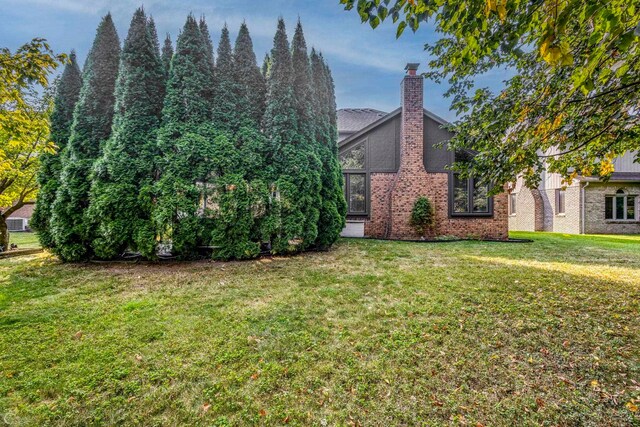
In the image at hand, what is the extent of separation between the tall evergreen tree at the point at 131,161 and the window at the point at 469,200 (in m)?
10.4

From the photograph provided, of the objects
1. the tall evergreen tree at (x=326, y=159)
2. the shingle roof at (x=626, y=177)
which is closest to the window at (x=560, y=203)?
the shingle roof at (x=626, y=177)

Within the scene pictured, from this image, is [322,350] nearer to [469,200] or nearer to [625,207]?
[469,200]

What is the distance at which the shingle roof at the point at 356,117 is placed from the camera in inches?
667

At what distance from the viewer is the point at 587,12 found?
1.64m

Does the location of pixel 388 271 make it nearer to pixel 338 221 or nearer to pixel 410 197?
pixel 338 221

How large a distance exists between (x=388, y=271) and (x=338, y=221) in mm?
2910

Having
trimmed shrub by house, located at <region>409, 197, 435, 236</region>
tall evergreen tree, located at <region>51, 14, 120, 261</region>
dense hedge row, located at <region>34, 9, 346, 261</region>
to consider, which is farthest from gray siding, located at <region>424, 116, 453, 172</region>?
tall evergreen tree, located at <region>51, 14, 120, 261</region>

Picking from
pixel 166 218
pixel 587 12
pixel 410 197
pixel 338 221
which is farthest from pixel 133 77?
pixel 410 197

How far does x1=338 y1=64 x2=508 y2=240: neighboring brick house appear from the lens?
10734 mm

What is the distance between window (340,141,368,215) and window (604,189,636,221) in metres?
14.4

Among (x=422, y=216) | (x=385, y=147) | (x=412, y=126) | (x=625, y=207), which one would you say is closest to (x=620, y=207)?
(x=625, y=207)

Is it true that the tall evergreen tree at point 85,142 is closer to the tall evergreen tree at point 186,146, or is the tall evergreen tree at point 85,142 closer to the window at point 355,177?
the tall evergreen tree at point 186,146

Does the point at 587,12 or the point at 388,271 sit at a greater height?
the point at 587,12

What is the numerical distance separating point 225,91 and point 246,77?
81cm
